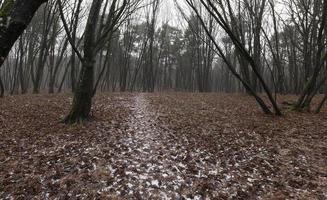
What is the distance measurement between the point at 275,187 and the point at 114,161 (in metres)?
3.18

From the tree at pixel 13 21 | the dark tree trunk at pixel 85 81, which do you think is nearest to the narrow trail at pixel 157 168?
the dark tree trunk at pixel 85 81

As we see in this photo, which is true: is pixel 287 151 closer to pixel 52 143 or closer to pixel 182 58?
pixel 52 143

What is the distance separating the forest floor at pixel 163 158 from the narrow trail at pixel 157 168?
0.06ft

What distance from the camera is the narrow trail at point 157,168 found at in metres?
4.11

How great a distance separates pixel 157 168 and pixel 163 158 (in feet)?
1.74

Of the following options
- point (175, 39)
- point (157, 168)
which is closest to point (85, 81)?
point (157, 168)

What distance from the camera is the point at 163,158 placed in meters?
5.48

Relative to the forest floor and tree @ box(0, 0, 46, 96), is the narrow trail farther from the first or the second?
tree @ box(0, 0, 46, 96)

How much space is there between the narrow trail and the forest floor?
0.06 feet

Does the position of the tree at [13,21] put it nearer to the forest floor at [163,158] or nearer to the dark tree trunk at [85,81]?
the forest floor at [163,158]

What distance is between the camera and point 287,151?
584 cm

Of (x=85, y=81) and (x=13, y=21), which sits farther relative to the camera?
(x=85, y=81)

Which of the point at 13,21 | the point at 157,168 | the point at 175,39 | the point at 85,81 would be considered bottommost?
the point at 157,168

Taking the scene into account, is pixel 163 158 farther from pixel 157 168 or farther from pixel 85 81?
pixel 85 81
